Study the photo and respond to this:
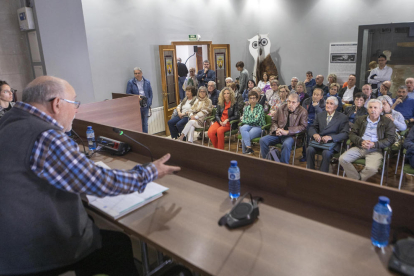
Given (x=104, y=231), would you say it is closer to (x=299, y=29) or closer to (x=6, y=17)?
(x=6, y=17)

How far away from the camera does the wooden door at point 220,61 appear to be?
7594 mm

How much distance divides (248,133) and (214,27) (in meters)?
4.31

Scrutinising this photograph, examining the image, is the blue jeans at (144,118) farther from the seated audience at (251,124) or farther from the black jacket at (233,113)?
the seated audience at (251,124)

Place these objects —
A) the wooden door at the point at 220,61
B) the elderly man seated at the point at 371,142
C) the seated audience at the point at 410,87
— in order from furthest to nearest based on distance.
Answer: the wooden door at the point at 220,61, the seated audience at the point at 410,87, the elderly man seated at the point at 371,142

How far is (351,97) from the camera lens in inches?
218

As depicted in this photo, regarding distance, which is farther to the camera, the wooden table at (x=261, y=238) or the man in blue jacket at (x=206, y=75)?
the man in blue jacket at (x=206, y=75)

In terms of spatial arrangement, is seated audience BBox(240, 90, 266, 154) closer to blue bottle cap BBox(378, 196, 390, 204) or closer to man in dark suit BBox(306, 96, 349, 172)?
man in dark suit BBox(306, 96, 349, 172)

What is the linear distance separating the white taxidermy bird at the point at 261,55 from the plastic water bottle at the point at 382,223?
22.5 ft

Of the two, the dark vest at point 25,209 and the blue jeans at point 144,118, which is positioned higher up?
the dark vest at point 25,209

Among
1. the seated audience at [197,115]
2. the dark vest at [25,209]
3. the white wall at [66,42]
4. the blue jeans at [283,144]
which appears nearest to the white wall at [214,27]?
the white wall at [66,42]

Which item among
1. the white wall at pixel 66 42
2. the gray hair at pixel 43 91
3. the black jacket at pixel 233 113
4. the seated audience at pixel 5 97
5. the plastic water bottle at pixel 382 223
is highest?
the white wall at pixel 66 42

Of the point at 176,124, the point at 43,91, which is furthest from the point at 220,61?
the point at 43,91

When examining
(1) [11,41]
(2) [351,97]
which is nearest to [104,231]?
(1) [11,41]

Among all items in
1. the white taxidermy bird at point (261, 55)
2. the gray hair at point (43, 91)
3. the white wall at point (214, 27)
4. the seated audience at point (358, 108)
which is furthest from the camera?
the white taxidermy bird at point (261, 55)
